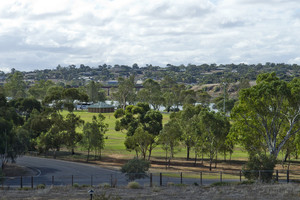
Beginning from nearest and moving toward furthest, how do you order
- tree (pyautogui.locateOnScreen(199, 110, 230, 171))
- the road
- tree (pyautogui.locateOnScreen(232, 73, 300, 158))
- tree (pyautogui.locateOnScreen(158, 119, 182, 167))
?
the road → tree (pyautogui.locateOnScreen(232, 73, 300, 158)) → tree (pyautogui.locateOnScreen(199, 110, 230, 171)) → tree (pyautogui.locateOnScreen(158, 119, 182, 167))

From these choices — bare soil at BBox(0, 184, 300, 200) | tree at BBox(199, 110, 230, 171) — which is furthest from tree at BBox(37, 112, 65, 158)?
bare soil at BBox(0, 184, 300, 200)

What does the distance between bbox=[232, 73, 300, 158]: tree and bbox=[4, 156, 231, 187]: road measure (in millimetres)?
10641

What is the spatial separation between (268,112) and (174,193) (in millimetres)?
23341

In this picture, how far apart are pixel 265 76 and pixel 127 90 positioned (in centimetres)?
13211

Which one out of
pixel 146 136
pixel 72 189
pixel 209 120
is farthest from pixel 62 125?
pixel 72 189

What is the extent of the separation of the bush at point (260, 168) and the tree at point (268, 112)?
11.2m

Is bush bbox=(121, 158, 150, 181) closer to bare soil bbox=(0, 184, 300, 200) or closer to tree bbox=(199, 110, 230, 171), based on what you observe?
bare soil bbox=(0, 184, 300, 200)

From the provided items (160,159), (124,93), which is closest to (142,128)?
(160,159)

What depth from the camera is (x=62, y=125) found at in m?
70.7

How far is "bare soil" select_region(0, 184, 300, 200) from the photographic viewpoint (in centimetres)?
2741

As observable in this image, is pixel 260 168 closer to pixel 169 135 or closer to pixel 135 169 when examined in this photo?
pixel 135 169

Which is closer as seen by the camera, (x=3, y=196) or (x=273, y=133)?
(x=3, y=196)

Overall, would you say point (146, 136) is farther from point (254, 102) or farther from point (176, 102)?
point (176, 102)

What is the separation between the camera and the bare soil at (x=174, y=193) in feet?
89.9
